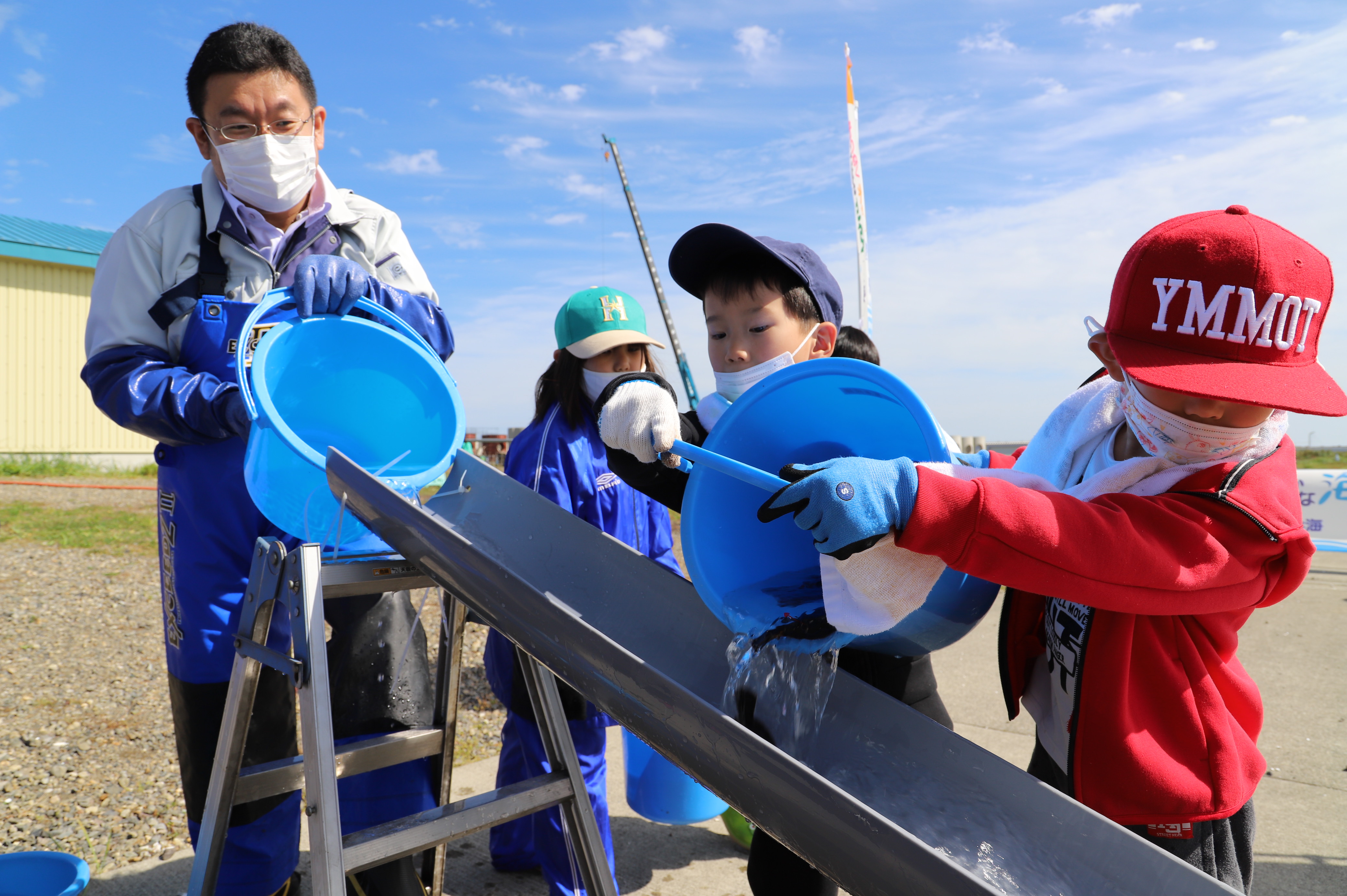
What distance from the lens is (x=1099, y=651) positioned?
117cm

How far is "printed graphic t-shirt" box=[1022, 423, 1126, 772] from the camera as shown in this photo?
121 centimetres

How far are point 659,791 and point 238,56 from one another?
2.23m

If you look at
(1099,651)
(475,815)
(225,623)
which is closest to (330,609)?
(225,623)

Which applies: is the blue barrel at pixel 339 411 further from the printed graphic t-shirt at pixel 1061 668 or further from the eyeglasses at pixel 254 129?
the printed graphic t-shirt at pixel 1061 668

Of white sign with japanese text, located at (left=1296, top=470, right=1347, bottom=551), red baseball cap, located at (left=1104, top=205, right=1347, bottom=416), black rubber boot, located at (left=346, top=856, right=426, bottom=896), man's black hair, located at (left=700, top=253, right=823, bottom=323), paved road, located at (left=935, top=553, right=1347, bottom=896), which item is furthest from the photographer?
white sign with japanese text, located at (left=1296, top=470, right=1347, bottom=551)

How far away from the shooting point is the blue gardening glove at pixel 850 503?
0.92m

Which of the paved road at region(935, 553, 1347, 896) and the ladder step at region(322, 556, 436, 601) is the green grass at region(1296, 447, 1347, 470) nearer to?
the paved road at region(935, 553, 1347, 896)

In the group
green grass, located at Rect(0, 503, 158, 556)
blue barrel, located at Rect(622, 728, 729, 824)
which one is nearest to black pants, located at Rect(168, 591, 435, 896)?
blue barrel, located at Rect(622, 728, 729, 824)

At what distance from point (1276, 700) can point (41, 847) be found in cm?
500

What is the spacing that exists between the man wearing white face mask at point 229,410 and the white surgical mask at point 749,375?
2.53ft

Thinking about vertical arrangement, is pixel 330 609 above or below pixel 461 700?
above

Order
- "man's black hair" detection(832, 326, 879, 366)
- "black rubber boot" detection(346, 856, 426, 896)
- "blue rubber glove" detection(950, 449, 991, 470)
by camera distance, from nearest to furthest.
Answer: "blue rubber glove" detection(950, 449, 991, 470)
"black rubber boot" detection(346, 856, 426, 896)
"man's black hair" detection(832, 326, 879, 366)

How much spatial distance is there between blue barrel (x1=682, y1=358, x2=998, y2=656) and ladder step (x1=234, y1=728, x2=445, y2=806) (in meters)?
0.87

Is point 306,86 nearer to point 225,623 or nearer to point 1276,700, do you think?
point 225,623
